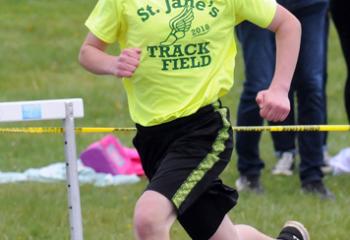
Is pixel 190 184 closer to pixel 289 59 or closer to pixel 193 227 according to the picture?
pixel 193 227

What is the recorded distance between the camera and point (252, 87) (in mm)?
6602

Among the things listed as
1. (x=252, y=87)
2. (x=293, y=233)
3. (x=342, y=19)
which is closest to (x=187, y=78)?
(x=293, y=233)

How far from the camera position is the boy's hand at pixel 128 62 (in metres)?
4.16

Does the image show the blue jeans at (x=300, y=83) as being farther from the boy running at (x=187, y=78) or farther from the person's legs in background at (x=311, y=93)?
the boy running at (x=187, y=78)

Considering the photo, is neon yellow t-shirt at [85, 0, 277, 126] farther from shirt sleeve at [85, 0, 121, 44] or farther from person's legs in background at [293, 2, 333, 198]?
person's legs in background at [293, 2, 333, 198]

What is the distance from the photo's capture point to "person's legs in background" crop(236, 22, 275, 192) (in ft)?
21.3

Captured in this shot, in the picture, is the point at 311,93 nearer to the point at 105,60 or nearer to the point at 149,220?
the point at 105,60

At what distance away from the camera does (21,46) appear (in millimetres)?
13484

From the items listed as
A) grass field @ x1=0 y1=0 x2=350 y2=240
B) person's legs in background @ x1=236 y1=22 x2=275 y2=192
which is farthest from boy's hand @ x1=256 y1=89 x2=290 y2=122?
person's legs in background @ x1=236 y1=22 x2=275 y2=192

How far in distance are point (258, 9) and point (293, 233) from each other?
Answer: 1.36 metres

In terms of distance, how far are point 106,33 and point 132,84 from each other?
A: 0.83 ft

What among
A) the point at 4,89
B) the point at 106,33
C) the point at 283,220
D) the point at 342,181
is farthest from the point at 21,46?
the point at 106,33

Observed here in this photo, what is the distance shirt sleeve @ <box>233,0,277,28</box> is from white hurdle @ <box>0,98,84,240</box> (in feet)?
2.74

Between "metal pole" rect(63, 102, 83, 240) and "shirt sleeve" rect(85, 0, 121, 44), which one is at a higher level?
"shirt sleeve" rect(85, 0, 121, 44)
